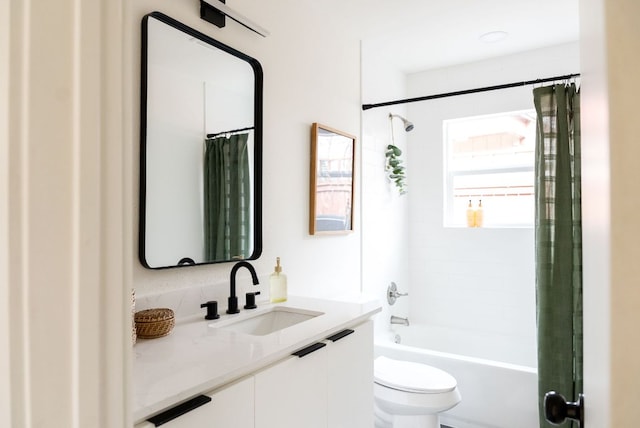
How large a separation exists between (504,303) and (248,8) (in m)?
2.71

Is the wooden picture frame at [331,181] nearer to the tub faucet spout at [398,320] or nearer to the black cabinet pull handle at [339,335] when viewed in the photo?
the black cabinet pull handle at [339,335]

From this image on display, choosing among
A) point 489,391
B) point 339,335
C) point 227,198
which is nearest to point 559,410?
point 339,335

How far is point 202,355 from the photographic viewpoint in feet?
3.73

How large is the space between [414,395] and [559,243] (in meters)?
1.15

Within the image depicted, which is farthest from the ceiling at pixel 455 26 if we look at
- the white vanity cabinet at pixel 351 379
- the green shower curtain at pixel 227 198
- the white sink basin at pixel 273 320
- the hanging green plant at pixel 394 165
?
the white vanity cabinet at pixel 351 379

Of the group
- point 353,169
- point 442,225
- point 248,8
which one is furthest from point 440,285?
point 248,8

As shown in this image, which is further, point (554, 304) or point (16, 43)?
point (554, 304)

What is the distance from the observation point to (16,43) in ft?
1.30

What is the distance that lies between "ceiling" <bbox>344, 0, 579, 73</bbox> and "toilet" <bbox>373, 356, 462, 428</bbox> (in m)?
2.07

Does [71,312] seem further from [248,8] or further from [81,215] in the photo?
[248,8]

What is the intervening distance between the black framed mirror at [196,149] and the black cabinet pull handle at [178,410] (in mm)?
619

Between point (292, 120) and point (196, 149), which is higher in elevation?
point (292, 120)

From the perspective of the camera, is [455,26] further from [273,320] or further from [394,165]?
[273,320]

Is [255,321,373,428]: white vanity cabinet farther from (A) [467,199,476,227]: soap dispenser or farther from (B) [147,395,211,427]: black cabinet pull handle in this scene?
(A) [467,199,476,227]: soap dispenser
